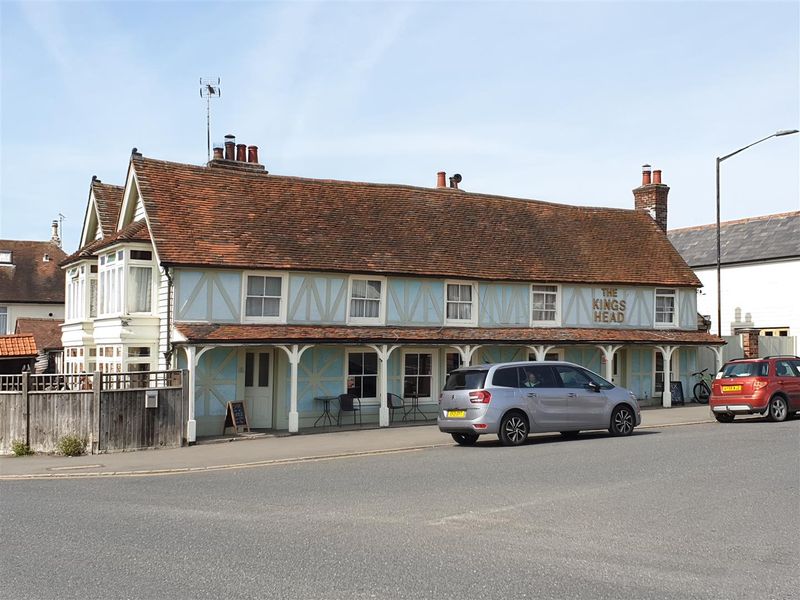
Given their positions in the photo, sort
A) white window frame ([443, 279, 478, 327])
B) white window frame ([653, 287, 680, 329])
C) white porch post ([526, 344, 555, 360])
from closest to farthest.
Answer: white window frame ([443, 279, 478, 327]) < white porch post ([526, 344, 555, 360]) < white window frame ([653, 287, 680, 329])

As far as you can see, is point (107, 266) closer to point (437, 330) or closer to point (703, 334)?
point (437, 330)

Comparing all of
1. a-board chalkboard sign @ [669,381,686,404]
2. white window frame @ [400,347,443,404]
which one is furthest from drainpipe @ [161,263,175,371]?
a-board chalkboard sign @ [669,381,686,404]

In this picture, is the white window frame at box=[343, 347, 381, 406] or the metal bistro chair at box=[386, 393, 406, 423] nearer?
the white window frame at box=[343, 347, 381, 406]

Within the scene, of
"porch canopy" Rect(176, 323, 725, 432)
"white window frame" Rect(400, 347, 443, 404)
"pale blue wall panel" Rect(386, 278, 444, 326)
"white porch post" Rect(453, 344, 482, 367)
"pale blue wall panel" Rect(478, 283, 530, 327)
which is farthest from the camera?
"pale blue wall panel" Rect(478, 283, 530, 327)

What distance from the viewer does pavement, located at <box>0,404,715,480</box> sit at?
56.7 feet

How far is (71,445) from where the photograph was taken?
20.1 meters

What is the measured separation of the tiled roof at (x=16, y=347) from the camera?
92.7 ft

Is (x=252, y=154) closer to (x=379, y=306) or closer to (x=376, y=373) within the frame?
(x=379, y=306)

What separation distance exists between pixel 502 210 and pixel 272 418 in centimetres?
1213

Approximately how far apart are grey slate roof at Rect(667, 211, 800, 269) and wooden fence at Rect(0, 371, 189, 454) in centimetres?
2931

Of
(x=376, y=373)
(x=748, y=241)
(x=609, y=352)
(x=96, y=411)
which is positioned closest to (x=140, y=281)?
(x=96, y=411)

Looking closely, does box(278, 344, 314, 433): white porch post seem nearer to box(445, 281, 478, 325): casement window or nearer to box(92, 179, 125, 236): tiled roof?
box(445, 281, 478, 325): casement window

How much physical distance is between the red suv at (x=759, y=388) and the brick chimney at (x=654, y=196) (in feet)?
44.7

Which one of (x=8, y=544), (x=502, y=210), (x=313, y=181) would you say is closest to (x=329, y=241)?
(x=313, y=181)
